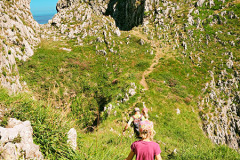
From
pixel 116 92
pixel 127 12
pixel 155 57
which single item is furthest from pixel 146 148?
pixel 127 12

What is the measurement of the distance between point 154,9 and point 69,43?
43.5m

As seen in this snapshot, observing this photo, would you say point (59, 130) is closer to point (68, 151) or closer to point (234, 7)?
point (68, 151)

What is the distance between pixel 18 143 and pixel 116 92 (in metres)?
24.2

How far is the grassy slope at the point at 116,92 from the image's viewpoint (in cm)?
453

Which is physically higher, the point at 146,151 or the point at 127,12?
the point at 127,12

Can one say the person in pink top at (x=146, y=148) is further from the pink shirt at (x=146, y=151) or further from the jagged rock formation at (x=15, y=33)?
the jagged rock formation at (x=15, y=33)

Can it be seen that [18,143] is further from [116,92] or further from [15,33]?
[15,33]

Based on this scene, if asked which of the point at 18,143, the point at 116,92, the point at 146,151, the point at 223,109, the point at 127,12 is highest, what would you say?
the point at 127,12

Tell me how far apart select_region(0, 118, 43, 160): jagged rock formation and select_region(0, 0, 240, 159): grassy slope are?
0.22 m

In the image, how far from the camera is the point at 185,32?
50188mm

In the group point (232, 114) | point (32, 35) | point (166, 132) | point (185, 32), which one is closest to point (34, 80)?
point (32, 35)

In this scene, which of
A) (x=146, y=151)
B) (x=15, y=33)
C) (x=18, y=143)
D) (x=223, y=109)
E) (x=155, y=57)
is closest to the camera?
(x=146, y=151)

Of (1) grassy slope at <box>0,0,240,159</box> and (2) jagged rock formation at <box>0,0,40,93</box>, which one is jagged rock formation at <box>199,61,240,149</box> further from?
(2) jagged rock formation at <box>0,0,40,93</box>

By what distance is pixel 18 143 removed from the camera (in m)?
3.66
